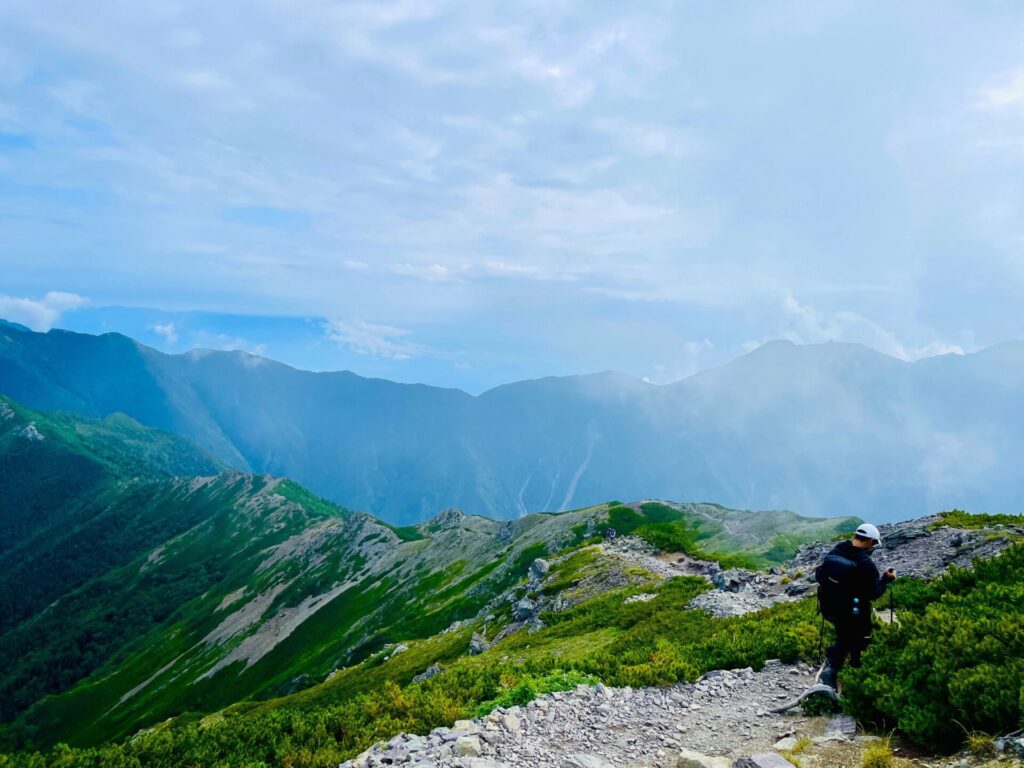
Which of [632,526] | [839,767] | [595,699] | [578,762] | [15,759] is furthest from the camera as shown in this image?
[632,526]

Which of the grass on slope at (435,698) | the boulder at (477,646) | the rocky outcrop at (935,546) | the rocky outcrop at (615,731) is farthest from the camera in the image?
the boulder at (477,646)

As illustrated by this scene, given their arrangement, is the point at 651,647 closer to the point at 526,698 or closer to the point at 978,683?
the point at 526,698

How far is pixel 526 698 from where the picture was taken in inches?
604

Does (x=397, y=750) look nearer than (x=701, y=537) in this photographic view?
Yes

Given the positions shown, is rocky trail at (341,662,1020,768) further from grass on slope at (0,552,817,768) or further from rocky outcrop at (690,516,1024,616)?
rocky outcrop at (690,516,1024,616)

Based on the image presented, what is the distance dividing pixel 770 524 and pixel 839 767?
176256 millimetres

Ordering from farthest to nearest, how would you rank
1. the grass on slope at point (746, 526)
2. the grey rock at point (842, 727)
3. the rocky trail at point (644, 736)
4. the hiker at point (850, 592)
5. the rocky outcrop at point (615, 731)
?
1. the grass on slope at point (746, 526)
2. the hiker at point (850, 592)
3. the rocky outcrop at point (615, 731)
4. the grey rock at point (842, 727)
5. the rocky trail at point (644, 736)

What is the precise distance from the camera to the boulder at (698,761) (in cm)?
1070

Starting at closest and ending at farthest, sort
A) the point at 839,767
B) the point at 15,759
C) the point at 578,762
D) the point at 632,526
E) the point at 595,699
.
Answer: the point at 839,767 < the point at 578,762 < the point at 15,759 < the point at 595,699 < the point at 632,526

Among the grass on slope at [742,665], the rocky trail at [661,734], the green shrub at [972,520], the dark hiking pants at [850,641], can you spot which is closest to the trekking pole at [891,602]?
the grass on slope at [742,665]

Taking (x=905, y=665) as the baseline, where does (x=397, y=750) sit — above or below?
below

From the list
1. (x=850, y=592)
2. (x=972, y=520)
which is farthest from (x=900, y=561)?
(x=850, y=592)

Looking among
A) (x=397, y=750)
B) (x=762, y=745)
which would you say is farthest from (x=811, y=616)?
(x=397, y=750)

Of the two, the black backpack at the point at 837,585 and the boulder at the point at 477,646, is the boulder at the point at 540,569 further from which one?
the black backpack at the point at 837,585
